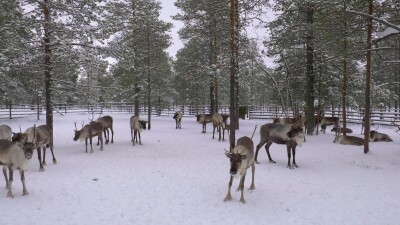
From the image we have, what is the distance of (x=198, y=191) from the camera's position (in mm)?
8922

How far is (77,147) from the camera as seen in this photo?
53.9 ft

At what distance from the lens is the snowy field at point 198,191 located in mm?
7035

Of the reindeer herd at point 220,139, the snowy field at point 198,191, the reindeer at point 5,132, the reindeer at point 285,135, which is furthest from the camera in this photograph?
the reindeer at point 5,132

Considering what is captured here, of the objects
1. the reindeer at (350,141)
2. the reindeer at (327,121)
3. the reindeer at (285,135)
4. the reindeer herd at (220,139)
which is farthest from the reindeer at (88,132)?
the reindeer at (327,121)

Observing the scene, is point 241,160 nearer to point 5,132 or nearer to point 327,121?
point 5,132

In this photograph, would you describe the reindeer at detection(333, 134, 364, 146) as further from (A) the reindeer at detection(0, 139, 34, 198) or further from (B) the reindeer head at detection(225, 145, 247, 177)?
(A) the reindeer at detection(0, 139, 34, 198)

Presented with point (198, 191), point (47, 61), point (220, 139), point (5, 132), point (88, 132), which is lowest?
point (198, 191)

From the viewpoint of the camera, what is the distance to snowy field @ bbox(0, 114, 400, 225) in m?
7.04

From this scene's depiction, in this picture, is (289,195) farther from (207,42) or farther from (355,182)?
(207,42)

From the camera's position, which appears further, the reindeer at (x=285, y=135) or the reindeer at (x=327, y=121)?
the reindeer at (x=327, y=121)

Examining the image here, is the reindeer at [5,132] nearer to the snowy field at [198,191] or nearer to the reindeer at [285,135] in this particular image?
the snowy field at [198,191]

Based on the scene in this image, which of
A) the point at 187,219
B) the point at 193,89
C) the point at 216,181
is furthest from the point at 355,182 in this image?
the point at 193,89

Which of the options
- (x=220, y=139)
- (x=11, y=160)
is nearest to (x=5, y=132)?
(x=11, y=160)

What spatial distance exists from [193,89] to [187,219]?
3142 centimetres
